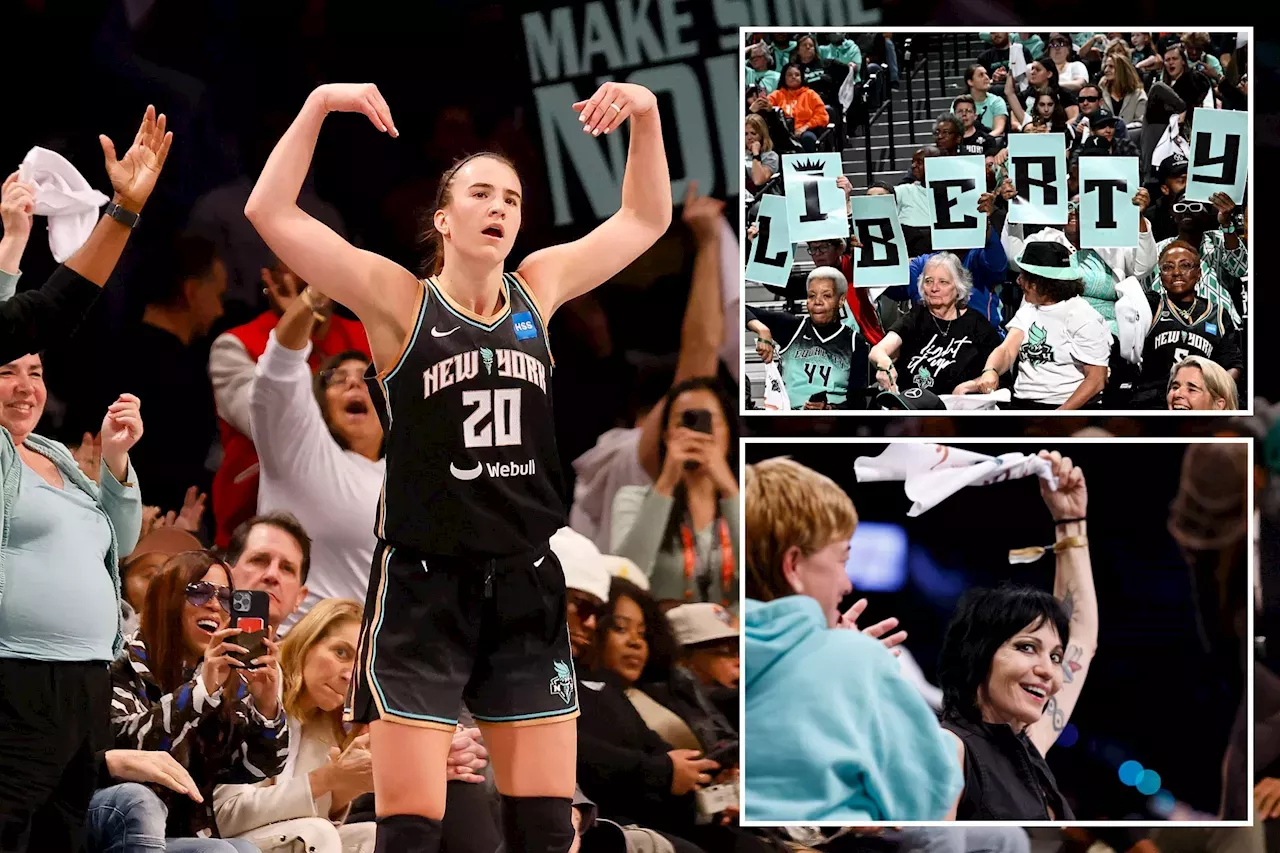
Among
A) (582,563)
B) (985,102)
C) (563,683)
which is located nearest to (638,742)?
(582,563)

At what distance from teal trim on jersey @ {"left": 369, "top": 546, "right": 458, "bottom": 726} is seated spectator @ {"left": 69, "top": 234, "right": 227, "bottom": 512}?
1.04m

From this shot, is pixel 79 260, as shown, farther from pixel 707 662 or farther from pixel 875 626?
pixel 875 626

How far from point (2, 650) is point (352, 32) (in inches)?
77.7

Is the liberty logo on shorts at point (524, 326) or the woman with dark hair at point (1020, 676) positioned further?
the woman with dark hair at point (1020, 676)

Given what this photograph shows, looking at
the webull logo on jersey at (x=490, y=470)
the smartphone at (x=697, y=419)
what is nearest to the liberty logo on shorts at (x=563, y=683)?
the webull logo on jersey at (x=490, y=470)

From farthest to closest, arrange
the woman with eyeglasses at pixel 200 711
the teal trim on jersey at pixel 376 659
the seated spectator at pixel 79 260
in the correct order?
1. the woman with eyeglasses at pixel 200 711
2. the seated spectator at pixel 79 260
3. the teal trim on jersey at pixel 376 659

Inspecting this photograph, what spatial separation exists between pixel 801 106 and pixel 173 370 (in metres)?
1.98

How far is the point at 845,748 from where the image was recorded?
393cm

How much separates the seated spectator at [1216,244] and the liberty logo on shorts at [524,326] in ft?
6.14

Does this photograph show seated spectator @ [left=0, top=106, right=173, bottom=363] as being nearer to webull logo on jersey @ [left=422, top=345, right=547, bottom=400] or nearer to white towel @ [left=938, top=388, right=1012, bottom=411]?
webull logo on jersey @ [left=422, top=345, right=547, bottom=400]

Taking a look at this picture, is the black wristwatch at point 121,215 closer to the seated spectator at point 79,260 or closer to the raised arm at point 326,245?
the seated spectator at point 79,260

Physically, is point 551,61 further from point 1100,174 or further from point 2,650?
point 2,650

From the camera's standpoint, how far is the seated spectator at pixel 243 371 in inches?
158

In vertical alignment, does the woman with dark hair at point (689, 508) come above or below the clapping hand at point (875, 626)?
above
